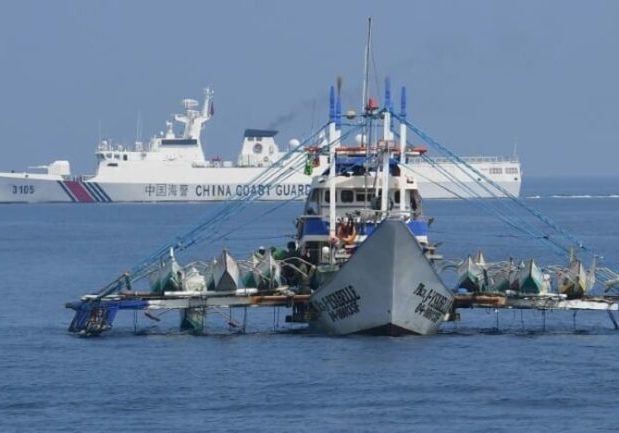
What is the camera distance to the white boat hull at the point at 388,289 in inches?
1774

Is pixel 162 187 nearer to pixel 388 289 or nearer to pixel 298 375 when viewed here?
pixel 388 289

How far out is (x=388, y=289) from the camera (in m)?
45.2

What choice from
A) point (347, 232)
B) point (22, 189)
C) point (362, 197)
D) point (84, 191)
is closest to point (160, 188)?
point (84, 191)

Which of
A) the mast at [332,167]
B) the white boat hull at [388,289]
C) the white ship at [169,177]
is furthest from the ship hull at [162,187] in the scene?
the white boat hull at [388,289]

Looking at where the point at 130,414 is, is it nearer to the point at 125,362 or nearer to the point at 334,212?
the point at 125,362

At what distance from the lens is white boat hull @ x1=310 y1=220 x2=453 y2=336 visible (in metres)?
45.1

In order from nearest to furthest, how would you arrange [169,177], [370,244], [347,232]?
[370,244] → [347,232] → [169,177]

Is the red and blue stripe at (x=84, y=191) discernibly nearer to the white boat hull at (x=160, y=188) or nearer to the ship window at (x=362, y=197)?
the white boat hull at (x=160, y=188)

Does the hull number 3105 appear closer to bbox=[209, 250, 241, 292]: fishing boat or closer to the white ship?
the white ship

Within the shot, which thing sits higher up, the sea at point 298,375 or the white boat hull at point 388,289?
the white boat hull at point 388,289

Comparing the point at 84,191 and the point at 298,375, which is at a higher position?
the point at 84,191

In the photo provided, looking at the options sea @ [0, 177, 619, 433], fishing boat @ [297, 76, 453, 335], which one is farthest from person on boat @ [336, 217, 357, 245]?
sea @ [0, 177, 619, 433]

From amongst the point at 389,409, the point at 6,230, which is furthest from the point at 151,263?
the point at 6,230

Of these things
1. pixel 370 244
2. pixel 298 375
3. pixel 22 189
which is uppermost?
pixel 22 189
